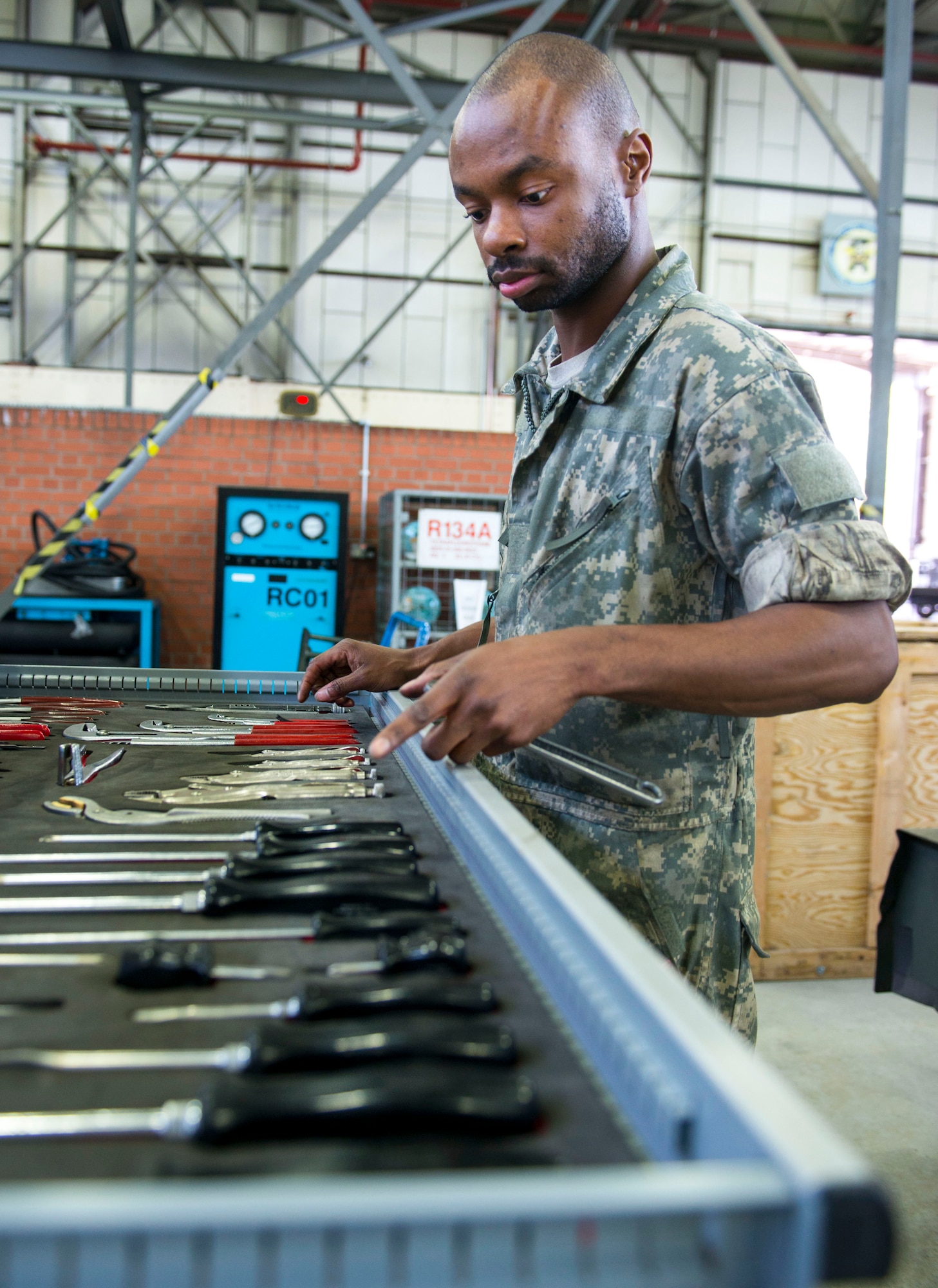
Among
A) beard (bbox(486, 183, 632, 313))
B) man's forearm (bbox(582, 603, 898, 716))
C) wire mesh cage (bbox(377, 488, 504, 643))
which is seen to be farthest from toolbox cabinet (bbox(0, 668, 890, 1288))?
wire mesh cage (bbox(377, 488, 504, 643))

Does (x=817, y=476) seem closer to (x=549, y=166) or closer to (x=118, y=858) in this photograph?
(x=549, y=166)

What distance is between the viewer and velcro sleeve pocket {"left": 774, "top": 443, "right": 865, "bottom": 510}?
972 millimetres

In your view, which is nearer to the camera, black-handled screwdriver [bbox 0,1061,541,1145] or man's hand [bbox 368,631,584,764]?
black-handled screwdriver [bbox 0,1061,541,1145]

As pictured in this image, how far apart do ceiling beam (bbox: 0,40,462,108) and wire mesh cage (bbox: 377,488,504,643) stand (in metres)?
1.99

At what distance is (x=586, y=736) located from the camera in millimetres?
1184

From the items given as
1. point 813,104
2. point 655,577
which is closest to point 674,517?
point 655,577

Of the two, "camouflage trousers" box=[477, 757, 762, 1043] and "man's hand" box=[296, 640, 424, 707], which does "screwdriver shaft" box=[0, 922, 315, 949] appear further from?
"man's hand" box=[296, 640, 424, 707]

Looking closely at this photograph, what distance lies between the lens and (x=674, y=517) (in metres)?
1.13

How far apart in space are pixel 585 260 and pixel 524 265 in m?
0.07

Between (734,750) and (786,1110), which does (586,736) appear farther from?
(786,1110)

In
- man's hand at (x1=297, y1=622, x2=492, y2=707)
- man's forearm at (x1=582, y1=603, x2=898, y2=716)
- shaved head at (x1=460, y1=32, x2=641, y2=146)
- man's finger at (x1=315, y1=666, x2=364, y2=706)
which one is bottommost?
man's finger at (x1=315, y1=666, x2=364, y2=706)

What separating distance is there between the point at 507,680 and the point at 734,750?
44 centimetres

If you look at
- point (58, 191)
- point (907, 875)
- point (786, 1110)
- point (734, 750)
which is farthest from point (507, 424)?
point (786, 1110)

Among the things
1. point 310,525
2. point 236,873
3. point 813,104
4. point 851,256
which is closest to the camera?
point 236,873
